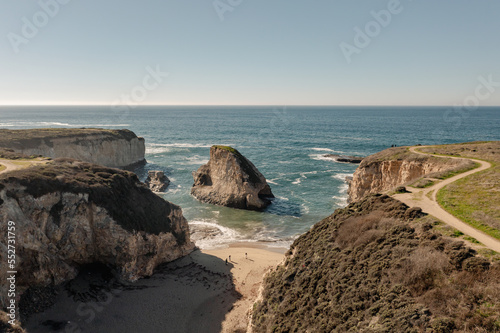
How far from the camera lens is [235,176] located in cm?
4450

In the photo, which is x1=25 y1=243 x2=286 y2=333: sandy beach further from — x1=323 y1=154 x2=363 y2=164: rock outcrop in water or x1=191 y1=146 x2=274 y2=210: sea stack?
x1=323 y1=154 x2=363 y2=164: rock outcrop in water

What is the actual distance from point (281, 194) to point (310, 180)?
391 inches

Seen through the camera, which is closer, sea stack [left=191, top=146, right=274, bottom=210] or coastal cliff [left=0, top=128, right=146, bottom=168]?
sea stack [left=191, top=146, right=274, bottom=210]

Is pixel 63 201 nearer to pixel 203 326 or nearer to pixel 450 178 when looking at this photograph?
pixel 203 326

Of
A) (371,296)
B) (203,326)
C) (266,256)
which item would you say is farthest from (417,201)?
(203,326)

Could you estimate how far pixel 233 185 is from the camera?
44562mm

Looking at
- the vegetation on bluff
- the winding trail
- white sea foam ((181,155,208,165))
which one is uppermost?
the vegetation on bluff

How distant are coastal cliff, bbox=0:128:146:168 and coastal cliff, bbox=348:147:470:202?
55.0 m

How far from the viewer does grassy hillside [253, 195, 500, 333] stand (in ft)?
34.7

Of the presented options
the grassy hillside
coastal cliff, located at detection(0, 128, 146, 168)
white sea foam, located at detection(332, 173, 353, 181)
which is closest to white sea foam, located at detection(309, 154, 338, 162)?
white sea foam, located at detection(332, 173, 353, 181)

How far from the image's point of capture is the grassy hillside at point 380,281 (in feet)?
34.7

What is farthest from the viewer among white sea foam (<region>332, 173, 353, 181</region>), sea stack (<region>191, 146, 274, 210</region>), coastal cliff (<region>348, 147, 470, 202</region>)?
white sea foam (<region>332, 173, 353, 181</region>)

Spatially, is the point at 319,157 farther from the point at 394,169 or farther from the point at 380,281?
the point at 380,281

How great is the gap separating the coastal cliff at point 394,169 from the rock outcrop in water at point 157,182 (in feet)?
112
